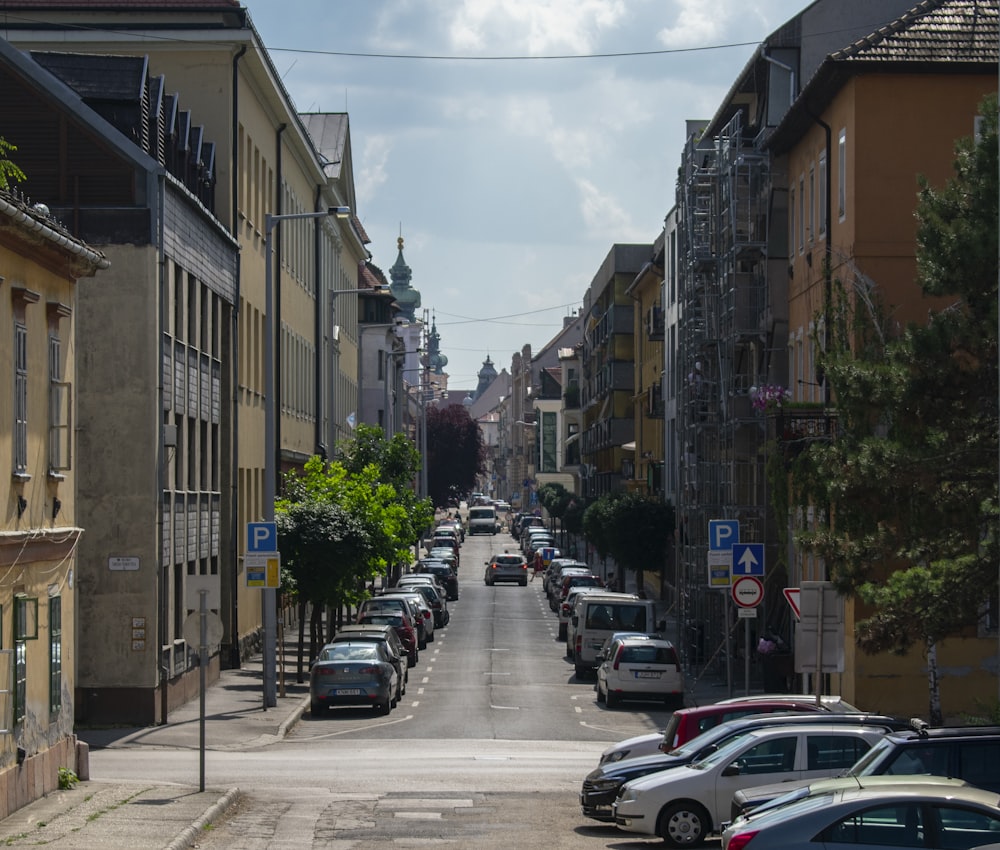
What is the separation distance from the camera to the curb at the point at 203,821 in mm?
16580

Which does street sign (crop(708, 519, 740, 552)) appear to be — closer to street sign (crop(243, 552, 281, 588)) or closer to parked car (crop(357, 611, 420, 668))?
street sign (crop(243, 552, 281, 588))

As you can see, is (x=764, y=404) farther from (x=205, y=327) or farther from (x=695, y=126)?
(x=695, y=126)

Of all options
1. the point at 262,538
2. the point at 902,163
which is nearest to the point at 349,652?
the point at 262,538

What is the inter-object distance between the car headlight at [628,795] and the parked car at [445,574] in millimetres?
50103

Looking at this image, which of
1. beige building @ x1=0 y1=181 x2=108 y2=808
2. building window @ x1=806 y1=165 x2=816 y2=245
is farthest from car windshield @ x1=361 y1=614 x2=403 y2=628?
beige building @ x1=0 y1=181 x2=108 y2=808

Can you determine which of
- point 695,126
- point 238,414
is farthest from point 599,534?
point 238,414

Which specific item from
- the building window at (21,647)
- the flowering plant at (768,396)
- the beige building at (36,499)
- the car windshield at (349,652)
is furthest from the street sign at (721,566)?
the building window at (21,647)

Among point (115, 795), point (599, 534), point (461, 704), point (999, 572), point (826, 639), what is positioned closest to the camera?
point (999, 572)

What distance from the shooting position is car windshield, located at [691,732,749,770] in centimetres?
1741

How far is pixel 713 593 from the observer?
42125 mm

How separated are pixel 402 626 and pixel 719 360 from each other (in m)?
10.1

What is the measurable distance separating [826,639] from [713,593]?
2040 centimetres

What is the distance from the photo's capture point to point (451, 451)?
135 meters

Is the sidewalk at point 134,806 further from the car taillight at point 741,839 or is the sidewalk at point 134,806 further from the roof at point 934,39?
the roof at point 934,39
